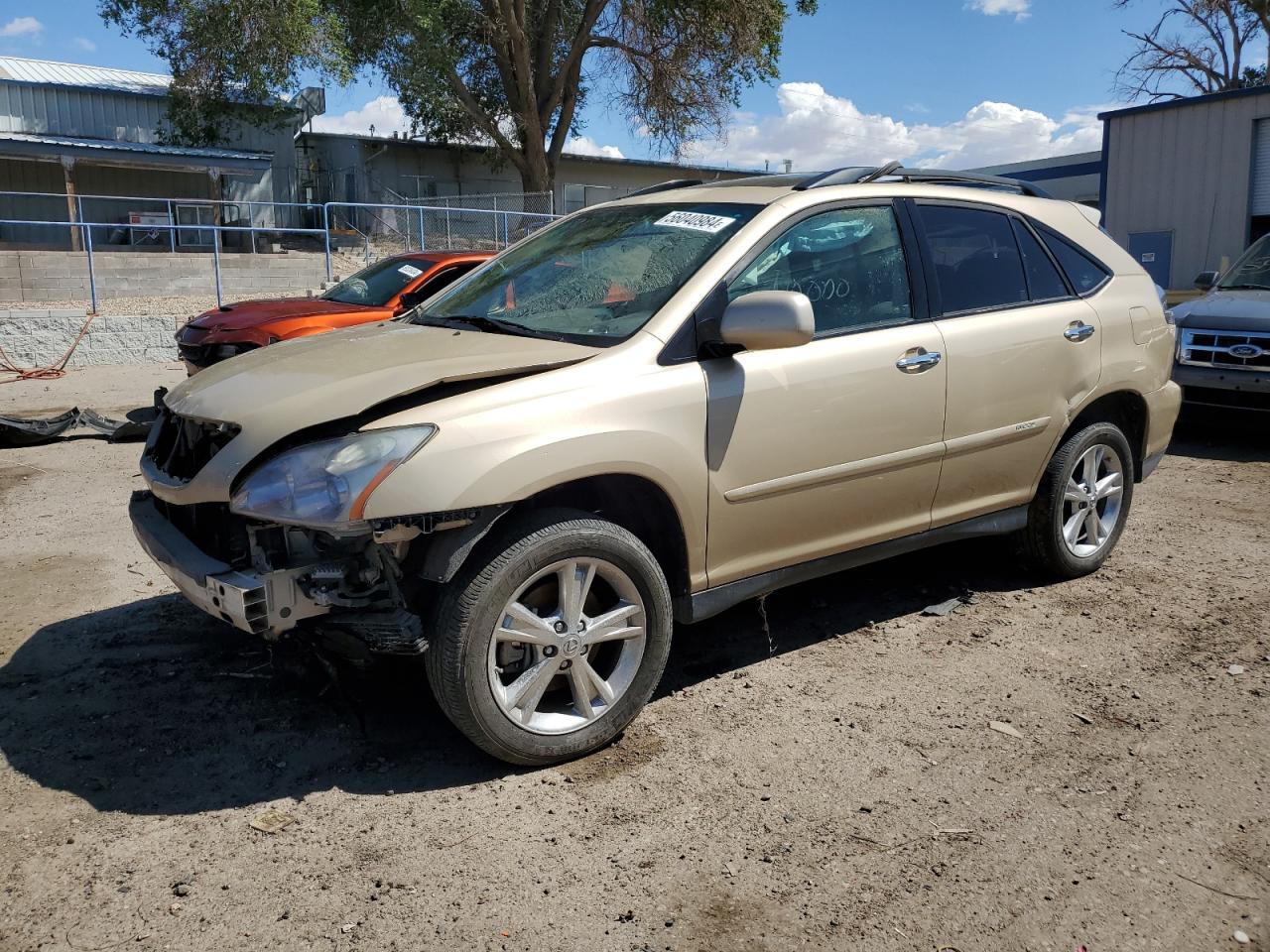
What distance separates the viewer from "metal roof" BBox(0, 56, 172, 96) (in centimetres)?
3044

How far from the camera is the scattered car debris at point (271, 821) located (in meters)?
3.10

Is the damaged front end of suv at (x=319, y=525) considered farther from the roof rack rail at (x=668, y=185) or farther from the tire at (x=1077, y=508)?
the tire at (x=1077, y=508)

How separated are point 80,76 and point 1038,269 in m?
34.7

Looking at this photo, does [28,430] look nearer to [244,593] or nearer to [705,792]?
[244,593]

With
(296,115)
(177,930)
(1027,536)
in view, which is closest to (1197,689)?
(1027,536)

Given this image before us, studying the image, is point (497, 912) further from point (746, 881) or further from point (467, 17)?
point (467, 17)

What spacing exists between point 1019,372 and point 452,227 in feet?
62.4

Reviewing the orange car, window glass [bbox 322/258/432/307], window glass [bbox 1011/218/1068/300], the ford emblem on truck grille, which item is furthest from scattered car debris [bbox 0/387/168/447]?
the ford emblem on truck grille

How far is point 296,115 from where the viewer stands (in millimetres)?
32188

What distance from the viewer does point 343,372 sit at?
11.5ft

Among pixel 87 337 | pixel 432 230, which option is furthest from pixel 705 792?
pixel 432 230

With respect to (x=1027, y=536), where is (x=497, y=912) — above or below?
below

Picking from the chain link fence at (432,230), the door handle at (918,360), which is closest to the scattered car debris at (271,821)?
the door handle at (918,360)

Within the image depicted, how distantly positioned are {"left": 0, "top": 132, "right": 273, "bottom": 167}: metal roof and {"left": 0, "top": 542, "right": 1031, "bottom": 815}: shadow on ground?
85.3ft
